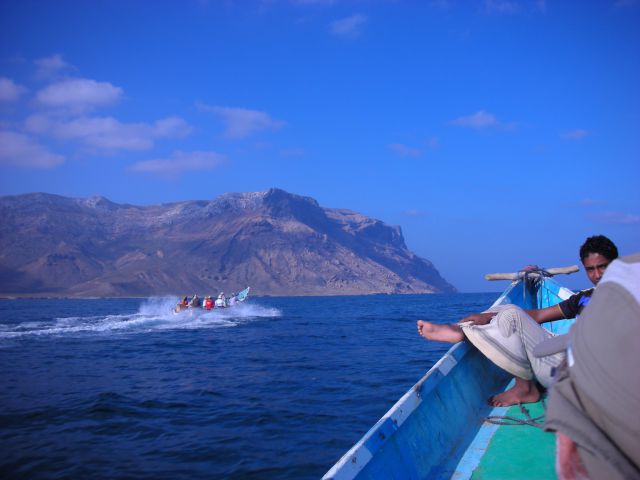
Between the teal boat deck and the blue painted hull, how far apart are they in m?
0.12

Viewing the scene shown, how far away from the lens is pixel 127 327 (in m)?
34.3

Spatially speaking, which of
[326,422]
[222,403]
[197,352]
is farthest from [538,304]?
[197,352]

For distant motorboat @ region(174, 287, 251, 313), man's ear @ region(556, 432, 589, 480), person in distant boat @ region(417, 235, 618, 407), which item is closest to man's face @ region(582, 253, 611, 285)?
person in distant boat @ region(417, 235, 618, 407)

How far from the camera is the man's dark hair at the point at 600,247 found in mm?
4027

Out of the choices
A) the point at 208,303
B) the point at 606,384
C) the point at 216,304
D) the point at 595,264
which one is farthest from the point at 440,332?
the point at 216,304

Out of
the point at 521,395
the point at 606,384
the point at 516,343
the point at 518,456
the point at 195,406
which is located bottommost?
the point at 195,406

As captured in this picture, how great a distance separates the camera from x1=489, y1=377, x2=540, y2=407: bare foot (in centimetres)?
507

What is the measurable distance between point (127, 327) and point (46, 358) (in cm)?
1518

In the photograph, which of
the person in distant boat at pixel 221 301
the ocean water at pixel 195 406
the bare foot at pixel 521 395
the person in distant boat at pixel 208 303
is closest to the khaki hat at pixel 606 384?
the bare foot at pixel 521 395

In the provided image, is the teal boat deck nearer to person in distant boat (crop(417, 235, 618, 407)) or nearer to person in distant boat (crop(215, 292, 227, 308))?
person in distant boat (crop(417, 235, 618, 407))

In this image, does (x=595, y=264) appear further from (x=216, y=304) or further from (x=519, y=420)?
(x=216, y=304)

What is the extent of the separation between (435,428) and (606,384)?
294 centimetres

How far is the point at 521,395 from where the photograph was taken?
5.09 metres

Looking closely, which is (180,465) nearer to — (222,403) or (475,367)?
(222,403)
